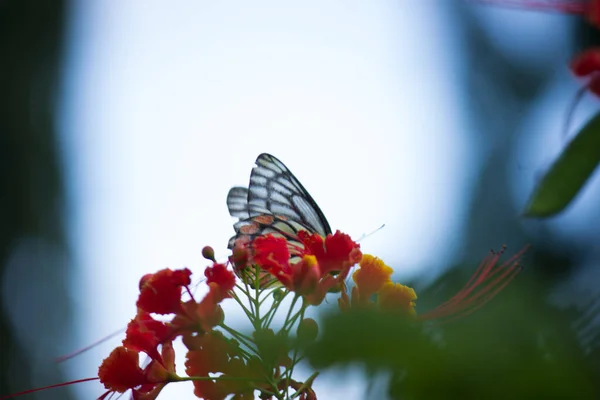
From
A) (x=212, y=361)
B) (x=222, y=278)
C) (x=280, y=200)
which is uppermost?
(x=280, y=200)

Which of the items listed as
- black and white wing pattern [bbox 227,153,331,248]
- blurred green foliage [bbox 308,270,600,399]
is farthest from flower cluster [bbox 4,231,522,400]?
blurred green foliage [bbox 308,270,600,399]

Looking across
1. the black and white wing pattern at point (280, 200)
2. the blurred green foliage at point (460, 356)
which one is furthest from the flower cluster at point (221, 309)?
the blurred green foliage at point (460, 356)

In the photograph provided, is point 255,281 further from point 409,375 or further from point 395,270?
point 409,375

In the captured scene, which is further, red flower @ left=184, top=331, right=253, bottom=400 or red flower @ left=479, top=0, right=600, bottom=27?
red flower @ left=184, top=331, right=253, bottom=400

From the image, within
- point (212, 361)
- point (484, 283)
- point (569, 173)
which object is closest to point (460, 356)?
point (569, 173)

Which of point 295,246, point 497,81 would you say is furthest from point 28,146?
point 295,246

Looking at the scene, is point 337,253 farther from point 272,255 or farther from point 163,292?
point 163,292

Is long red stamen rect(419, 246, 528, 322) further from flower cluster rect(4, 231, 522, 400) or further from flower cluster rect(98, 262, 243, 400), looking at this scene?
flower cluster rect(98, 262, 243, 400)

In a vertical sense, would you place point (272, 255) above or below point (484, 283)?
above
